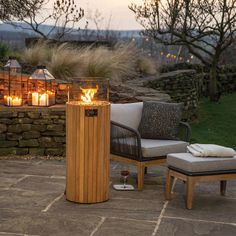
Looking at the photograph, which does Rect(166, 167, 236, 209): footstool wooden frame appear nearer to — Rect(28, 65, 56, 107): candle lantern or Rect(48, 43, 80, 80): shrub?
Rect(28, 65, 56, 107): candle lantern

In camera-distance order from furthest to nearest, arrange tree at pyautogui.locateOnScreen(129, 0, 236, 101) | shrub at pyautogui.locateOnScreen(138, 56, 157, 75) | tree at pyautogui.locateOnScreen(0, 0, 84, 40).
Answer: tree at pyautogui.locateOnScreen(129, 0, 236, 101) < shrub at pyautogui.locateOnScreen(138, 56, 157, 75) < tree at pyautogui.locateOnScreen(0, 0, 84, 40)

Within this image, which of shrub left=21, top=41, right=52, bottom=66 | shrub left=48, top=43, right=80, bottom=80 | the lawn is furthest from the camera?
the lawn

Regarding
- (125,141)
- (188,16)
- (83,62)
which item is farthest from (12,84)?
(188,16)

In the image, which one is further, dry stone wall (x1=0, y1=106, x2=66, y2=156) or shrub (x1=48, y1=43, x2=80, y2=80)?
shrub (x1=48, y1=43, x2=80, y2=80)

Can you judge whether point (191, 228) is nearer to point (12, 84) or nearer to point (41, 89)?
point (41, 89)

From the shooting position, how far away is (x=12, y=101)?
20.9 feet

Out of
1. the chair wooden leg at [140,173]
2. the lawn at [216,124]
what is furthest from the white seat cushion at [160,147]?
the lawn at [216,124]

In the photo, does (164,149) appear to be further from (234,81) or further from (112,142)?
(234,81)

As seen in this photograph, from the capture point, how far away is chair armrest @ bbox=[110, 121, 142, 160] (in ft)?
15.6

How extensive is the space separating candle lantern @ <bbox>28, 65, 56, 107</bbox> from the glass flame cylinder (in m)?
1.98

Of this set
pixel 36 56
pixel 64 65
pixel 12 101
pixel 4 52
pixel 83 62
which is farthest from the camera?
pixel 4 52

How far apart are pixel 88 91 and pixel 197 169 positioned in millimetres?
1125

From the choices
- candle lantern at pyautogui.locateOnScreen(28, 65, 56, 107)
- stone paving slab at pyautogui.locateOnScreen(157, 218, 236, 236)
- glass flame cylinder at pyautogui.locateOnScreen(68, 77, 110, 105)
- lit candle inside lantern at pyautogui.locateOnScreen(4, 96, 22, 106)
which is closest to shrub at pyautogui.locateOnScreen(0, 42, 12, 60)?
candle lantern at pyautogui.locateOnScreen(28, 65, 56, 107)

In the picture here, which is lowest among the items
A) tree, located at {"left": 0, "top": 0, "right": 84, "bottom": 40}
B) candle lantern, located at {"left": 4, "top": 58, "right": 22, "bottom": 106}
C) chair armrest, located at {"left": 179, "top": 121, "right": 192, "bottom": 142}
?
chair armrest, located at {"left": 179, "top": 121, "right": 192, "bottom": 142}
